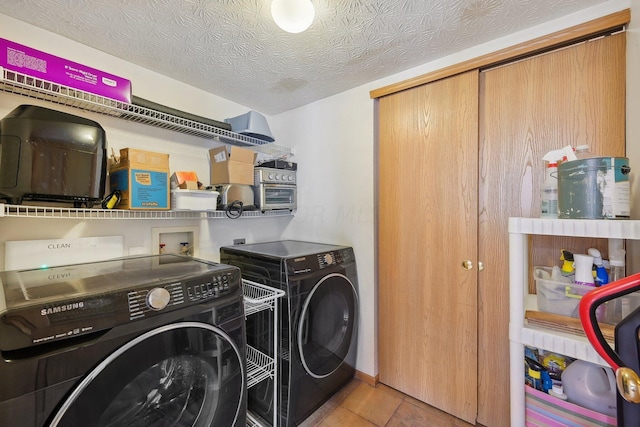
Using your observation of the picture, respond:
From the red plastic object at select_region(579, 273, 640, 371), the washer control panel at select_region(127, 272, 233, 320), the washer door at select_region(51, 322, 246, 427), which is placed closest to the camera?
the red plastic object at select_region(579, 273, 640, 371)

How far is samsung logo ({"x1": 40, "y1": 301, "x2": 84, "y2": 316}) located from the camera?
70 cm

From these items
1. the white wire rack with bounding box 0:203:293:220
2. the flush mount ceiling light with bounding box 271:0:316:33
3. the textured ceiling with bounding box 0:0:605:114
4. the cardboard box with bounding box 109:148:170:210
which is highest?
the textured ceiling with bounding box 0:0:605:114

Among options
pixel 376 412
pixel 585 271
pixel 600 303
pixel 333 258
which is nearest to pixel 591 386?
pixel 585 271

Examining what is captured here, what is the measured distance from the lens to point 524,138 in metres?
1.38

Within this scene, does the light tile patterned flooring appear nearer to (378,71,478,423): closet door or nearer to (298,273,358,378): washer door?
(378,71,478,423): closet door

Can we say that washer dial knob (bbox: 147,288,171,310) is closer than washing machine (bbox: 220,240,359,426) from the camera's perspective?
Yes

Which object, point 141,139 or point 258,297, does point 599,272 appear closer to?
point 258,297

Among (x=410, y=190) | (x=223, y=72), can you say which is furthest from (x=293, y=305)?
(x=223, y=72)

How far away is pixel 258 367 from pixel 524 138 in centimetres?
188

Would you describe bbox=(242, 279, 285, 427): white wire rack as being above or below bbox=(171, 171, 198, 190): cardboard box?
below

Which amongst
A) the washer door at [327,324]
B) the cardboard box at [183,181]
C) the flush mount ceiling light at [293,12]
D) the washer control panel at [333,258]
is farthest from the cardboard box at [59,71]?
the washer door at [327,324]

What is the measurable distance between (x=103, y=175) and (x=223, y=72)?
0.96 metres

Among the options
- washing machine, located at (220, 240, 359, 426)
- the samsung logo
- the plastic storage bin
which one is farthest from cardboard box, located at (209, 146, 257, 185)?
the plastic storage bin

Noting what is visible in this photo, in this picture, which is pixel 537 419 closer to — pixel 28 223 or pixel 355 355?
pixel 355 355
